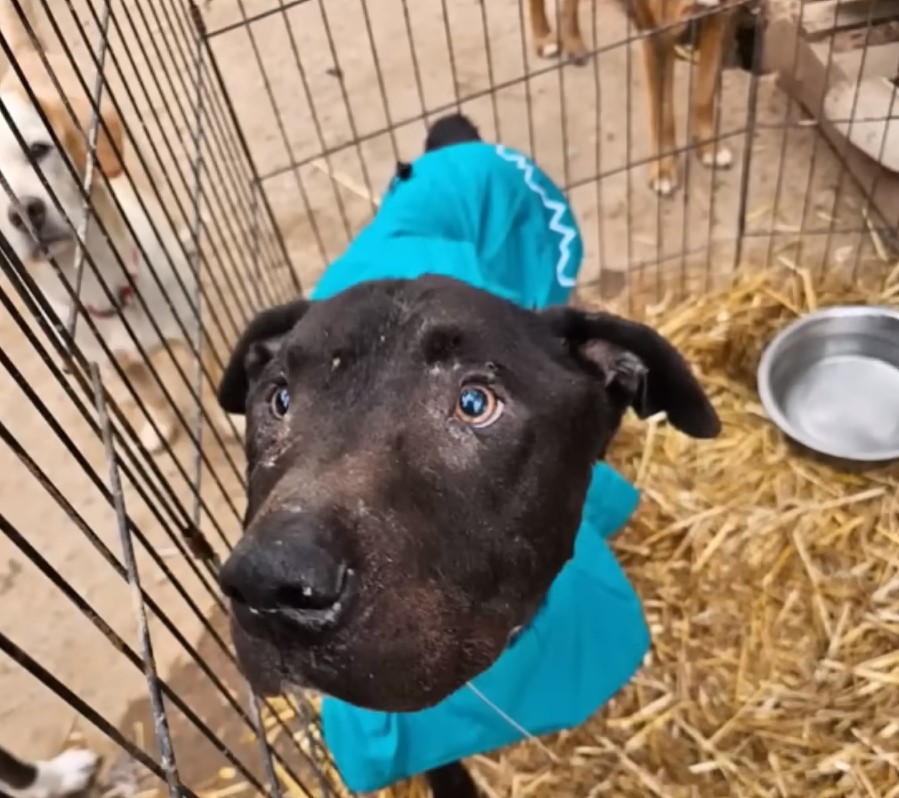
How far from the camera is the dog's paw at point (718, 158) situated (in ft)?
9.96

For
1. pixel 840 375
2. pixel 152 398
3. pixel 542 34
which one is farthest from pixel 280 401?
pixel 542 34

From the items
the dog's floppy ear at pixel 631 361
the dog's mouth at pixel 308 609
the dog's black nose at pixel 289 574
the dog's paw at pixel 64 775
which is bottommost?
the dog's paw at pixel 64 775

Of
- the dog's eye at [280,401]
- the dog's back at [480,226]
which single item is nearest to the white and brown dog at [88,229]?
the dog's back at [480,226]

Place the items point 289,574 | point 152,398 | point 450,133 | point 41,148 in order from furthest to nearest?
point 152,398, point 450,133, point 41,148, point 289,574

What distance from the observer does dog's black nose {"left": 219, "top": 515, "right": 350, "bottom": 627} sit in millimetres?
921

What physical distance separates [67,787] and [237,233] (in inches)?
63.2

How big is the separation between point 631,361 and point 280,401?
18.9 inches

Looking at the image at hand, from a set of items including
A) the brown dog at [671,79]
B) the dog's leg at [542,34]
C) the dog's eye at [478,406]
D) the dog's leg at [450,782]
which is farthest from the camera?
the dog's leg at [542,34]

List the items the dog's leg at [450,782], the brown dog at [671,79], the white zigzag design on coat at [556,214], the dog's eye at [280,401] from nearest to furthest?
the dog's eye at [280,401]
the dog's leg at [450,782]
the white zigzag design on coat at [556,214]
the brown dog at [671,79]

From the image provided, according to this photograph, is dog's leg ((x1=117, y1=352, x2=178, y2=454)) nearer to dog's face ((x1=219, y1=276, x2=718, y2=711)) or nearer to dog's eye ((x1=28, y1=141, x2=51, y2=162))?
dog's eye ((x1=28, y1=141, x2=51, y2=162))

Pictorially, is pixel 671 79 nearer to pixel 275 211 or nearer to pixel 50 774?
pixel 275 211

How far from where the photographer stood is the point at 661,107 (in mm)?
2949

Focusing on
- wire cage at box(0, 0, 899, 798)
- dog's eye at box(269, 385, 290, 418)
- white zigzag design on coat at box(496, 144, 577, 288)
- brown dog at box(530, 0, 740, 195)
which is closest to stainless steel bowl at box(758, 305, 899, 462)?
wire cage at box(0, 0, 899, 798)

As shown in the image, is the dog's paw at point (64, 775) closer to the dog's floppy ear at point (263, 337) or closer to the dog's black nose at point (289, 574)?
the dog's floppy ear at point (263, 337)
